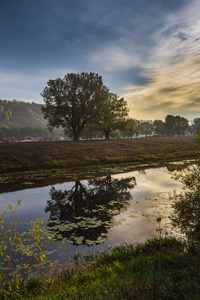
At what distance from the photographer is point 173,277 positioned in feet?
16.7

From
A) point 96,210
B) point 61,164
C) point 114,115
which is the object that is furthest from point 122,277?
point 114,115

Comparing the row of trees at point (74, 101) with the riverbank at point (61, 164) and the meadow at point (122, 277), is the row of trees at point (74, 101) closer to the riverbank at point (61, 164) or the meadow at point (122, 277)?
the riverbank at point (61, 164)

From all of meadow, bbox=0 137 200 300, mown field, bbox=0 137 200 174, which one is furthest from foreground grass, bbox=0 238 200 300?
mown field, bbox=0 137 200 174

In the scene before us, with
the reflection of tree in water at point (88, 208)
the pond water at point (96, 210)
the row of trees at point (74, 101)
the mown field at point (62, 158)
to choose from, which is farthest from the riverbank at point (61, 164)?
the row of trees at point (74, 101)

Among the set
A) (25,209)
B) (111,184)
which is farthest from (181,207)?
(111,184)

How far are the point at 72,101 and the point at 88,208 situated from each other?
133 ft

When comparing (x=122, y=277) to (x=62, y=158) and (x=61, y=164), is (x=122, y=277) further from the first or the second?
(x=62, y=158)

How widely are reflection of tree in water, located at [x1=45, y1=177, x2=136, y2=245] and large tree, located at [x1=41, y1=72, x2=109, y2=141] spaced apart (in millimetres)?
31380

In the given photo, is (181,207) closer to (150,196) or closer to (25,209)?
(150,196)

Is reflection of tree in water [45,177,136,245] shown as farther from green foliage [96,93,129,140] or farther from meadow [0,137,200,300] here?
green foliage [96,93,129,140]

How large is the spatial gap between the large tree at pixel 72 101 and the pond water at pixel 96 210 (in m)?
31.2

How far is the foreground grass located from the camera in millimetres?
4375

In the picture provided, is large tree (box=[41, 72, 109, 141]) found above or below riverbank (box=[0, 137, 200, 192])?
above

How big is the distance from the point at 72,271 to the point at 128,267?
1.86 meters
